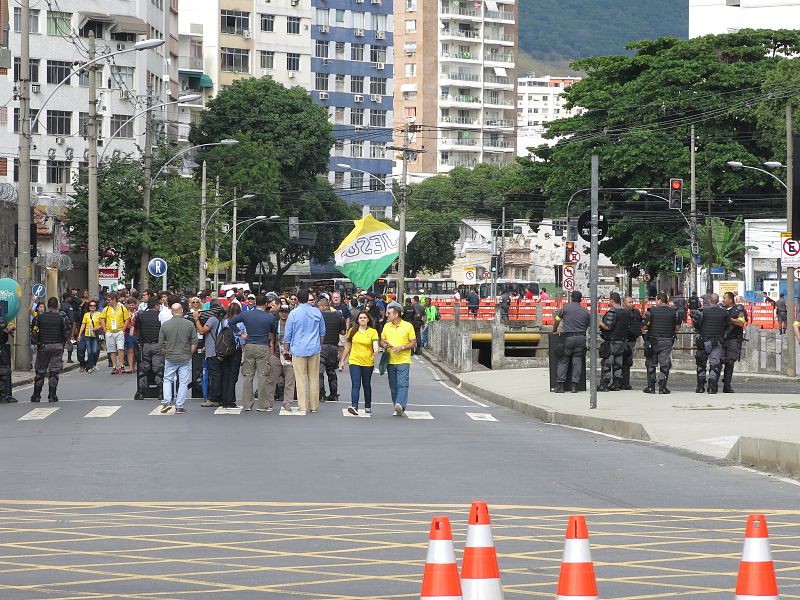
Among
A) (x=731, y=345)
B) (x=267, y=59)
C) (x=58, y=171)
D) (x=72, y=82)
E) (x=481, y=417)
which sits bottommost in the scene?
(x=481, y=417)

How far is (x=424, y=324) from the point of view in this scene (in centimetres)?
5553

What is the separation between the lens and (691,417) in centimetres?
2295

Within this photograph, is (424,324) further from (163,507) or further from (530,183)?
(163,507)

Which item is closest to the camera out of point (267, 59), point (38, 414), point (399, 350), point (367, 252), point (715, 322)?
point (38, 414)

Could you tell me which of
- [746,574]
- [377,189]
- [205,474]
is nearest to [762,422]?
[205,474]

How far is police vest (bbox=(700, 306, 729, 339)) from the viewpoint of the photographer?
28.4m

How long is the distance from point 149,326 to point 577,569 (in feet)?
69.1

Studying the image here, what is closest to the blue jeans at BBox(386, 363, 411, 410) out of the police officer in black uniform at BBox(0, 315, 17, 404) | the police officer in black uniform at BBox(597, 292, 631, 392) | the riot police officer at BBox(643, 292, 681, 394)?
the police officer in black uniform at BBox(597, 292, 631, 392)

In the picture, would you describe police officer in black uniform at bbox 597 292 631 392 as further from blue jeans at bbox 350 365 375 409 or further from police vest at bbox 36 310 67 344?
police vest at bbox 36 310 67 344

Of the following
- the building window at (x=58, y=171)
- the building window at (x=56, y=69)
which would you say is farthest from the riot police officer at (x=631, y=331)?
the building window at (x=56, y=69)

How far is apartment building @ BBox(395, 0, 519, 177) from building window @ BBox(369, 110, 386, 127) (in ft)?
102

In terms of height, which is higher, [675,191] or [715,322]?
[675,191]

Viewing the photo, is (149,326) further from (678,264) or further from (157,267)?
(678,264)

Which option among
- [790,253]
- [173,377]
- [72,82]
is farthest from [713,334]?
[72,82]
